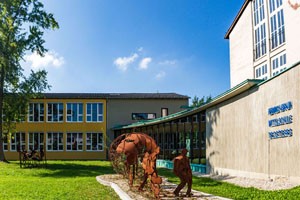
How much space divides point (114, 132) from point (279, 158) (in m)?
25.7

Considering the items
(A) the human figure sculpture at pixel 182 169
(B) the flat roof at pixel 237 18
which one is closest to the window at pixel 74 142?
(B) the flat roof at pixel 237 18

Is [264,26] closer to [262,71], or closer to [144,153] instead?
[262,71]

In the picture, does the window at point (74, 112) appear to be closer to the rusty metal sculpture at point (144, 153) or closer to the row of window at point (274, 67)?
the row of window at point (274, 67)

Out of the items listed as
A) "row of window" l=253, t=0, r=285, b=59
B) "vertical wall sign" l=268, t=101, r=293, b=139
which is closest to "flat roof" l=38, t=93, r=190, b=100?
"row of window" l=253, t=0, r=285, b=59

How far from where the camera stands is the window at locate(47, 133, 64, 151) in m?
36.3

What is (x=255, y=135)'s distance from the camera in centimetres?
1380

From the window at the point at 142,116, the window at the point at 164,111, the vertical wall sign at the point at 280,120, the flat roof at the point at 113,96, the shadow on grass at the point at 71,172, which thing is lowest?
the shadow on grass at the point at 71,172

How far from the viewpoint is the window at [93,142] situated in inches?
1432

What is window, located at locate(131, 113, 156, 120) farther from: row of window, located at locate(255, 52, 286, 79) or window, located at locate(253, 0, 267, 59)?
window, located at locate(253, 0, 267, 59)

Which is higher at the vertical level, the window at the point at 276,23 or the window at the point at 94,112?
the window at the point at 276,23

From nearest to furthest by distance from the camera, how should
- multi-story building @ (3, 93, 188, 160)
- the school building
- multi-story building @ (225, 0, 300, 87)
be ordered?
the school building → multi-story building @ (225, 0, 300, 87) → multi-story building @ (3, 93, 188, 160)

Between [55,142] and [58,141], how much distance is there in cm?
28

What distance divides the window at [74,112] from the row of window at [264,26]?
17.5m

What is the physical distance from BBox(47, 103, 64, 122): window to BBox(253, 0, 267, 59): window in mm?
18792
